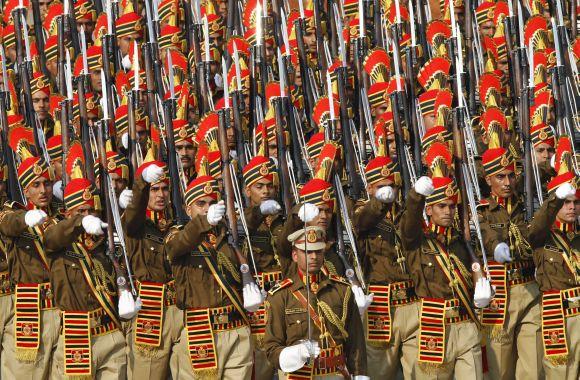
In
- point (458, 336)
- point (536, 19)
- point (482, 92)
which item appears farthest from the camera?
point (536, 19)

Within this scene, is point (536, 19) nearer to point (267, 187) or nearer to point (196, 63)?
point (196, 63)

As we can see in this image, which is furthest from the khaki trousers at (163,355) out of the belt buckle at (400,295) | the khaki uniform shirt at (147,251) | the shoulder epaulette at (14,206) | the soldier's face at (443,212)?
the soldier's face at (443,212)

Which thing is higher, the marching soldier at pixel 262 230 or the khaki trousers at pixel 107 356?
the marching soldier at pixel 262 230

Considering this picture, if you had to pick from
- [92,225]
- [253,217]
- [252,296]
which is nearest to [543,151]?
[253,217]

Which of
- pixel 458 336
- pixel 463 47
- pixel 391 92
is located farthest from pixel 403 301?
pixel 463 47

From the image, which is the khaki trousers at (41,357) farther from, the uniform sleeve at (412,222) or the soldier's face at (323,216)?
the uniform sleeve at (412,222)

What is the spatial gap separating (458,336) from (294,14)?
6614mm

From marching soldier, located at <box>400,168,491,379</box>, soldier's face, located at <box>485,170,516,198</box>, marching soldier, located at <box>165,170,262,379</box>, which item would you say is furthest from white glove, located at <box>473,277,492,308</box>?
marching soldier, located at <box>165,170,262,379</box>

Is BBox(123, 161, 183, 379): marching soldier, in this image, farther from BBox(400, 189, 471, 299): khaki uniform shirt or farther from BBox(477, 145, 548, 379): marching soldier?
BBox(477, 145, 548, 379): marching soldier

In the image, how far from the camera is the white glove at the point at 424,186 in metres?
14.0

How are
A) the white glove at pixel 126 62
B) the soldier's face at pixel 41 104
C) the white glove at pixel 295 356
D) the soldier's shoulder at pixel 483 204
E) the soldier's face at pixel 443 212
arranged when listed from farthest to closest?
the white glove at pixel 126 62 → the soldier's face at pixel 41 104 → the soldier's shoulder at pixel 483 204 → the soldier's face at pixel 443 212 → the white glove at pixel 295 356

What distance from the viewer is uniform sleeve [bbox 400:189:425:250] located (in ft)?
46.5

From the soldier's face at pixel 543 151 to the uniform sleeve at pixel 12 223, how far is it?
15.9 feet

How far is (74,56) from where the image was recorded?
2012 centimetres
